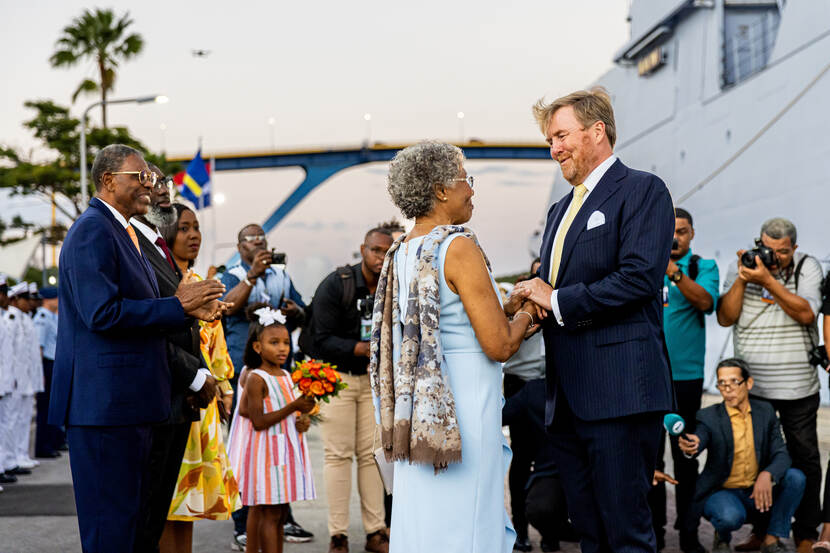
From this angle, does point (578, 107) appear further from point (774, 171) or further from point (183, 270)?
point (774, 171)

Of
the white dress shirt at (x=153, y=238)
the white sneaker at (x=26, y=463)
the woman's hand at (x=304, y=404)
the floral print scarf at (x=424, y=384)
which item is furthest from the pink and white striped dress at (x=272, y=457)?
the white sneaker at (x=26, y=463)

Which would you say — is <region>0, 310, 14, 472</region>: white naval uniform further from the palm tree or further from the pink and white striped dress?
the palm tree

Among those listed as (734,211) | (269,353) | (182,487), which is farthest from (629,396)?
(734,211)

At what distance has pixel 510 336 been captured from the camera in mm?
3318

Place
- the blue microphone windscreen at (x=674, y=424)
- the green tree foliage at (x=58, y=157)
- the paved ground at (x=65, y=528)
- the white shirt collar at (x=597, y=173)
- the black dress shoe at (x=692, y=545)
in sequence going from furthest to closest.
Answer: the green tree foliage at (x=58, y=157) → the paved ground at (x=65, y=528) → the black dress shoe at (x=692, y=545) → the blue microphone windscreen at (x=674, y=424) → the white shirt collar at (x=597, y=173)

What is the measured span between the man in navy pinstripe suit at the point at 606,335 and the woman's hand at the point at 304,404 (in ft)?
6.76

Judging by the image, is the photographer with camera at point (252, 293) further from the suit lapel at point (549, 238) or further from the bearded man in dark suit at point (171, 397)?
the suit lapel at point (549, 238)

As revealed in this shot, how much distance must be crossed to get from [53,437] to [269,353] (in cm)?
661

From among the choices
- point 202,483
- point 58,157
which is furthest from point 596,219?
point 58,157

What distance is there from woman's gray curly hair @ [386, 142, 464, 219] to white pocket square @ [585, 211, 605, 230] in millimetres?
544

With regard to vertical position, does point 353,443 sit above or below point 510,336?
below

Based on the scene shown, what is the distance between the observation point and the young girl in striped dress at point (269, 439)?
17.4 ft

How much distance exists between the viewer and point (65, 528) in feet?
22.0

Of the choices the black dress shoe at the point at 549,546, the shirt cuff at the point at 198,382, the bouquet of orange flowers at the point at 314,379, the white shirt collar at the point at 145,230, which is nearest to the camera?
the shirt cuff at the point at 198,382
